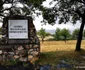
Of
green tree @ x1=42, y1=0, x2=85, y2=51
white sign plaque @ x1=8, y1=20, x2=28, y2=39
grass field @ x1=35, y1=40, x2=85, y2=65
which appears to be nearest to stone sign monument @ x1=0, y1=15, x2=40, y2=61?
white sign plaque @ x1=8, y1=20, x2=28, y2=39

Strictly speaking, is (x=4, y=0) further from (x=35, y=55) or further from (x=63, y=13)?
(x=35, y=55)

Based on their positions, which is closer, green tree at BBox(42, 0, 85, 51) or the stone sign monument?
the stone sign monument

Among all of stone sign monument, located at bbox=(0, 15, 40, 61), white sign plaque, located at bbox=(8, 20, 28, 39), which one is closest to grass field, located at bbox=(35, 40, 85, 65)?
stone sign monument, located at bbox=(0, 15, 40, 61)

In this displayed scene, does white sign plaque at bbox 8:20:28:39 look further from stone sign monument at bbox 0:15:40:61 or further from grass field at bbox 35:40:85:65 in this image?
grass field at bbox 35:40:85:65

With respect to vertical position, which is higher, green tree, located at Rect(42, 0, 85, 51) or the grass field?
green tree, located at Rect(42, 0, 85, 51)

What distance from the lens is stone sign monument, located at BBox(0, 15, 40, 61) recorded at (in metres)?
7.89

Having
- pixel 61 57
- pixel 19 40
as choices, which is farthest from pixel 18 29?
pixel 61 57

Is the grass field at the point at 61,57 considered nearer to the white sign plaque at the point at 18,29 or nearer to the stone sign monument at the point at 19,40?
the stone sign monument at the point at 19,40

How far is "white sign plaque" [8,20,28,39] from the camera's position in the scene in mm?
7977

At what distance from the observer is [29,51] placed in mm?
7934

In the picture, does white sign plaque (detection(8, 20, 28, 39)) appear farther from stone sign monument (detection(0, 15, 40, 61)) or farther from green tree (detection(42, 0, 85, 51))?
green tree (detection(42, 0, 85, 51))

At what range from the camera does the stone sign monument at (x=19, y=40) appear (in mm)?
7887

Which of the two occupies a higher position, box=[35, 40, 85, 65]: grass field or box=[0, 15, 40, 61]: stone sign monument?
box=[0, 15, 40, 61]: stone sign monument

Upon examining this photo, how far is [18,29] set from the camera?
8.01m
